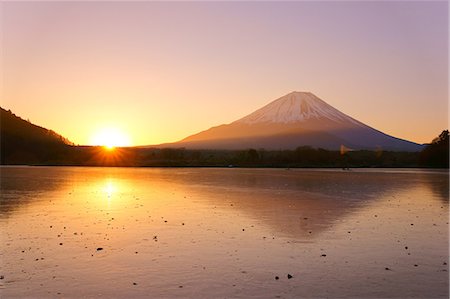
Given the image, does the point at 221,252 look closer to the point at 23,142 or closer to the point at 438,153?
the point at 438,153

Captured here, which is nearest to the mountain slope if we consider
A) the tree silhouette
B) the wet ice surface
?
the tree silhouette

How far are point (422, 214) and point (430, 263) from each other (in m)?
11.2

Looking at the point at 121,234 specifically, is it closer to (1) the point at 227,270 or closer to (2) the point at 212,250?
(2) the point at 212,250

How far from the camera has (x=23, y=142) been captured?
468ft

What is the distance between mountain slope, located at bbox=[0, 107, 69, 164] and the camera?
132m

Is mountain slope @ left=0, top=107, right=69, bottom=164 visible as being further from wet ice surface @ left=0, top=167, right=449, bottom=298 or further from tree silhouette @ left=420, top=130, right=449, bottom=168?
wet ice surface @ left=0, top=167, right=449, bottom=298

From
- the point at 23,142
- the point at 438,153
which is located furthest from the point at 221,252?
the point at 23,142

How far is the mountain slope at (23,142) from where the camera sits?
132m

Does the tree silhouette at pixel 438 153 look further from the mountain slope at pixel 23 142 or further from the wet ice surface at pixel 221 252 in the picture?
the mountain slope at pixel 23 142

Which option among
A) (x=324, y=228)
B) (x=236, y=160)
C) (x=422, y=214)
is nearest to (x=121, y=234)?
(x=324, y=228)

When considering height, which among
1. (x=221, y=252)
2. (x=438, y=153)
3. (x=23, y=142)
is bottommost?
(x=221, y=252)

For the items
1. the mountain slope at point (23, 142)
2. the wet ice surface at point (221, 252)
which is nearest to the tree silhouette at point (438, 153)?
the wet ice surface at point (221, 252)

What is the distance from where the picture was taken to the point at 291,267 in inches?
472

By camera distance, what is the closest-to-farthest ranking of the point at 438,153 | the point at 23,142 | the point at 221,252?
the point at 221,252 < the point at 438,153 < the point at 23,142
